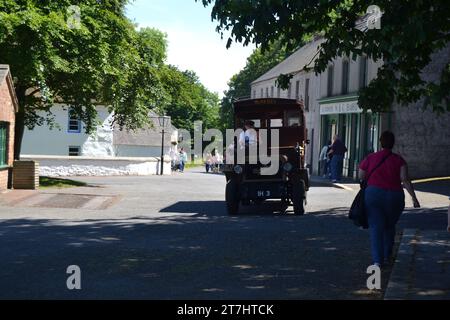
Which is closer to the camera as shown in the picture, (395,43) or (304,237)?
(395,43)

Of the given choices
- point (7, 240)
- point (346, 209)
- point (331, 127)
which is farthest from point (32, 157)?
point (7, 240)

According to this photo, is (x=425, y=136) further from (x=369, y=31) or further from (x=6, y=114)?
(x=369, y=31)

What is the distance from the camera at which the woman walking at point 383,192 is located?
823 centimetres

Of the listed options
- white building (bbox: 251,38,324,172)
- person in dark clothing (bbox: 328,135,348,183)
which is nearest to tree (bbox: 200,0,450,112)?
person in dark clothing (bbox: 328,135,348,183)

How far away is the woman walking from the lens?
823 centimetres

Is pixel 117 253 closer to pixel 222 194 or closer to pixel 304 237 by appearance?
pixel 304 237

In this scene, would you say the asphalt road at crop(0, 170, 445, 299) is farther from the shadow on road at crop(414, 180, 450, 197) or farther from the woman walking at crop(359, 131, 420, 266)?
the shadow on road at crop(414, 180, 450, 197)

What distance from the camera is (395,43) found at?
9250 mm

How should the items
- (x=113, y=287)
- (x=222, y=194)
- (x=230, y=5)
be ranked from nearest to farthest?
1. (x=113, y=287)
2. (x=230, y=5)
3. (x=222, y=194)

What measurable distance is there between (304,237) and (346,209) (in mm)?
5815

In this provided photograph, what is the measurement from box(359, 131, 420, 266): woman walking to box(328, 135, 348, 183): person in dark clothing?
751 inches

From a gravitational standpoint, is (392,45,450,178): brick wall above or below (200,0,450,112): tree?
below

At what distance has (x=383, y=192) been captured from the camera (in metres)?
8.21

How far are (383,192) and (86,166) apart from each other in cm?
2978
